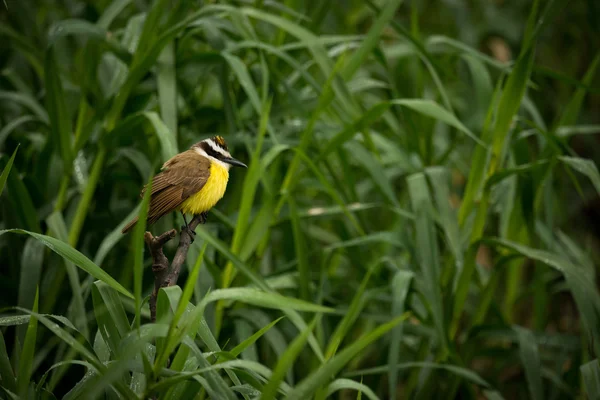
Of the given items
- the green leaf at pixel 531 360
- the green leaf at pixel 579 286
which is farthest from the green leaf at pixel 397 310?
A: the green leaf at pixel 531 360

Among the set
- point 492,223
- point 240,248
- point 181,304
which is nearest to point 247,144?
point 240,248

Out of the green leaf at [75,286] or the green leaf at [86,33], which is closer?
the green leaf at [75,286]

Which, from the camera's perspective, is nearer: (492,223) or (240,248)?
(240,248)

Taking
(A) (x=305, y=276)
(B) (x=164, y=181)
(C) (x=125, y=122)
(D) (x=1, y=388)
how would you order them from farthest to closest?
(A) (x=305, y=276) < (C) (x=125, y=122) < (D) (x=1, y=388) < (B) (x=164, y=181)

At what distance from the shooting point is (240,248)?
216 cm

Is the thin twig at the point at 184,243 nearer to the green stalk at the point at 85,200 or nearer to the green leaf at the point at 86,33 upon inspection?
the green stalk at the point at 85,200

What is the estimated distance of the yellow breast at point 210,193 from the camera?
4.05ft

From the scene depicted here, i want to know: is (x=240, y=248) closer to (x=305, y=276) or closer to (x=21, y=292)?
(x=305, y=276)

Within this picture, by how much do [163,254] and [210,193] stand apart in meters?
0.16

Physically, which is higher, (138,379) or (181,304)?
(181,304)

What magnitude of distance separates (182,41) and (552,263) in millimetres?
1508

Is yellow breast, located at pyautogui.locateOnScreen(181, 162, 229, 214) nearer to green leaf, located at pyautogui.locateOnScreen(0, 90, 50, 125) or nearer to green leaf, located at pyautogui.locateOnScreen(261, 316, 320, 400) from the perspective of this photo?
green leaf, located at pyautogui.locateOnScreen(261, 316, 320, 400)

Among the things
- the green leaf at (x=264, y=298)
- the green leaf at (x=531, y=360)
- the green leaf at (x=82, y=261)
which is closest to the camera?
the green leaf at (x=82, y=261)

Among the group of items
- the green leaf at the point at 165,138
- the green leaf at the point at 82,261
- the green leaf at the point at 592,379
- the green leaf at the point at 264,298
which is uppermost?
the green leaf at the point at 165,138
